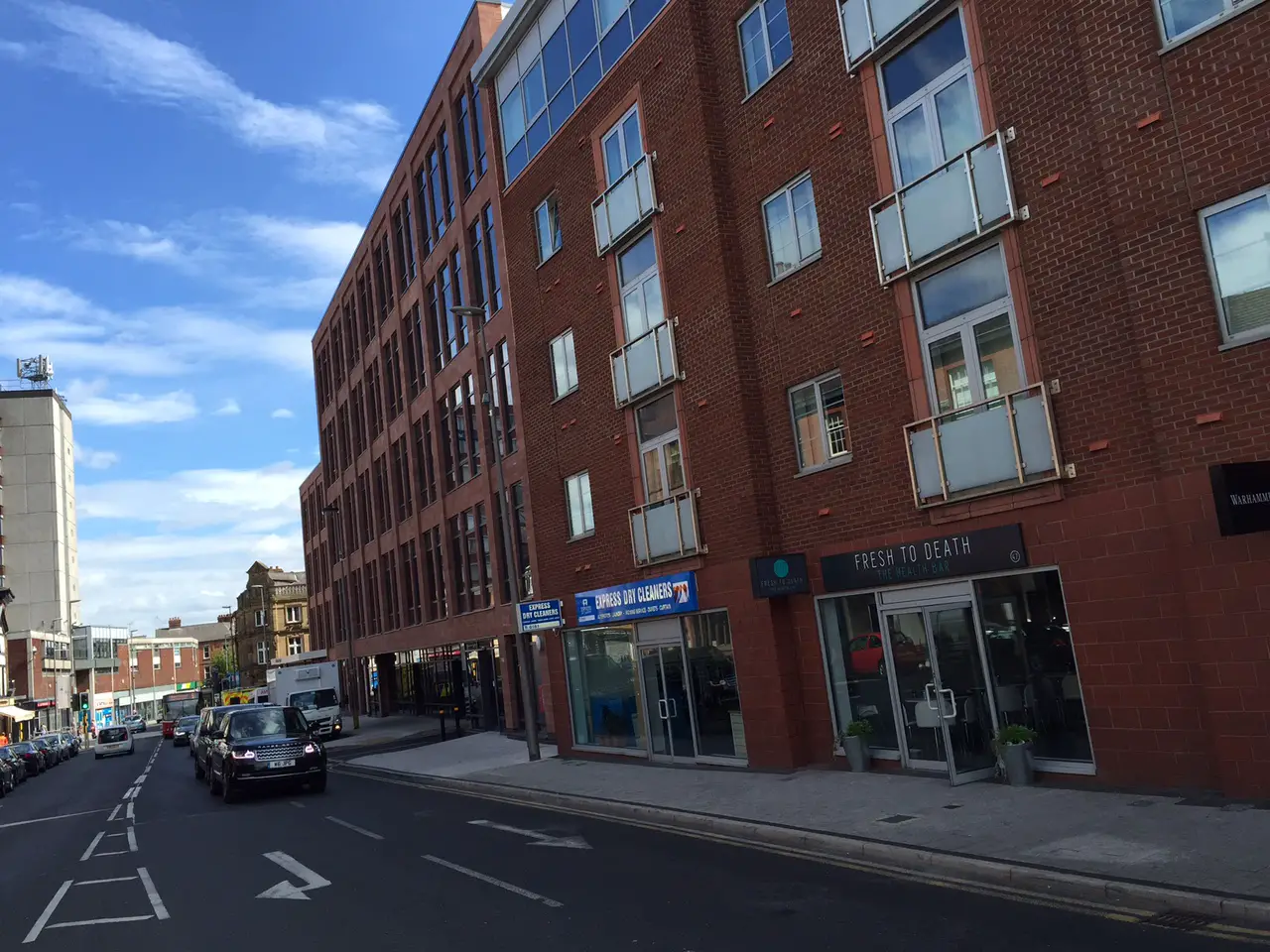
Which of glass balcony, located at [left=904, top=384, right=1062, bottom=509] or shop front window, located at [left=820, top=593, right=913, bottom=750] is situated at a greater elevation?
glass balcony, located at [left=904, top=384, right=1062, bottom=509]

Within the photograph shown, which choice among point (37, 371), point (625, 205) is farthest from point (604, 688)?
point (37, 371)

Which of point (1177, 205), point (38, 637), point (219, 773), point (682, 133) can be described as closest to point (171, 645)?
point (38, 637)

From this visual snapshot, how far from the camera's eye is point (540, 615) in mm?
21188

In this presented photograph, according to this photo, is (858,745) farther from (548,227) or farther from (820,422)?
(548,227)

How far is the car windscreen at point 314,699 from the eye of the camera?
39.2 metres

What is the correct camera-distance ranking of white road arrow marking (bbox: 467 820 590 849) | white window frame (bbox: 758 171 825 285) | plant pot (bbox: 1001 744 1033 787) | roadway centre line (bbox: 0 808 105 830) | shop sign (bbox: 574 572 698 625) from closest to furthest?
plant pot (bbox: 1001 744 1033 787) → white road arrow marking (bbox: 467 820 590 849) → white window frame (bbox: 758 171 825 285) → shop sign (bbox: 574 572 698 625) → roadway centre line (bbox: 0 808 105 830)

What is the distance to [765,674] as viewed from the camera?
1582 centimetres

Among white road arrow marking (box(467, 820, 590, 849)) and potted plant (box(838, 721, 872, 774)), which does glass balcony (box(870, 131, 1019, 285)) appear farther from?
white road arrow marking (box(467, 820, 590, 849))

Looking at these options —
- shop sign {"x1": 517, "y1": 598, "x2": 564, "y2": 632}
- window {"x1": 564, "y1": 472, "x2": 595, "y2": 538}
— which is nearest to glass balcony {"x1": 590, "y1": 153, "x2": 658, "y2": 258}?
window {"x1": 564, "y1": 472, "x2": 595, "y2": 538}

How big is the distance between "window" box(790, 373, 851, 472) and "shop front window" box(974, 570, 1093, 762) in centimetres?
339

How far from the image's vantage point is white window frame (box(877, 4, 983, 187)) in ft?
41.3

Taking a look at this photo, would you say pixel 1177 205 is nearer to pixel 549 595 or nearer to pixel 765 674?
pixel 765 674

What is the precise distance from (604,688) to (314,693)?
887 inches

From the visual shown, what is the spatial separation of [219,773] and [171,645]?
12151 cm
